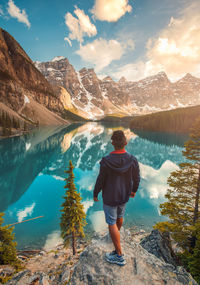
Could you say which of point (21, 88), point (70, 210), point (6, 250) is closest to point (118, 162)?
point (70, 210)

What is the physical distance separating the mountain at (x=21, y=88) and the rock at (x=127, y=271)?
130m

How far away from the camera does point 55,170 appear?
32375mm

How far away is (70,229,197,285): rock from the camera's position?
3.74 meters

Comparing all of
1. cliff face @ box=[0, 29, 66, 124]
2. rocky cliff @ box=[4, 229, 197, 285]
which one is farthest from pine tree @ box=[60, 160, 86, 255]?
cliff face @ box=[0, 29, 66, 124]

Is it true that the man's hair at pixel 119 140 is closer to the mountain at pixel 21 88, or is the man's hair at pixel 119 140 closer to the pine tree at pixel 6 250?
the pine tree at pixel 6 250

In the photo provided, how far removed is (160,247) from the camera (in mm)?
7602

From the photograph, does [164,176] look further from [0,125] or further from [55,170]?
[0,125]

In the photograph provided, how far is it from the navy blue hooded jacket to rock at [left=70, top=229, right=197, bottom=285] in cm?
188

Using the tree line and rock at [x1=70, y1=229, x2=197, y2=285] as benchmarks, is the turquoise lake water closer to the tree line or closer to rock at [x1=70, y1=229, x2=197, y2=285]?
the tree line

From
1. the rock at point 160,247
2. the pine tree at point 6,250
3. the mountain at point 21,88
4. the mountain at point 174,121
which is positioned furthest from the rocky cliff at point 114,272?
the mountain at point 21,88

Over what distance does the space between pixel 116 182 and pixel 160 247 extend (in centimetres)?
652

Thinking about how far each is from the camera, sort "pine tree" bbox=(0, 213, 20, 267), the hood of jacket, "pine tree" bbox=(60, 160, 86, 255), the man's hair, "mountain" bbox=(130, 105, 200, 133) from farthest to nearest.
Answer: "mountain" bbox=(130, 105, 200, 133) → "pine tree" bbox=(60, 160, 86, 255) → "pine tree" bbox=(0, 213, 20, 267) → the man's hair → the hood of jacket

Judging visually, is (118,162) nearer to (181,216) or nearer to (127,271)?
(127,271)

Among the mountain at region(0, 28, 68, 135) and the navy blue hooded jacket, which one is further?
the mountain at region(0, 28, 68, 135)
